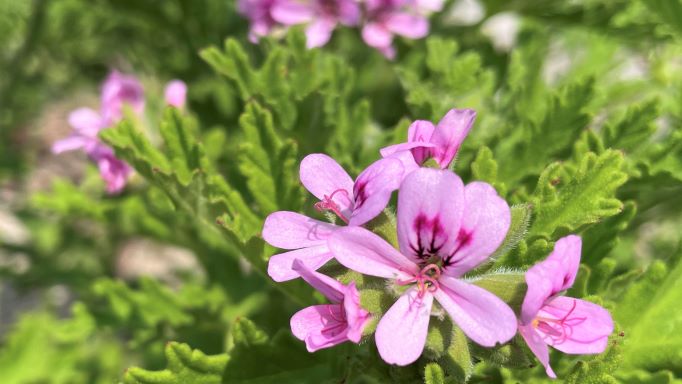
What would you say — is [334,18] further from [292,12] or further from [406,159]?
[406,159]

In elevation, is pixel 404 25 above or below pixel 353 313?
above

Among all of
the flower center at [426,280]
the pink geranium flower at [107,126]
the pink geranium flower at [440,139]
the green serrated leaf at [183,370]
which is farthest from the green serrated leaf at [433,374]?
the pink geranium flower at [107,126]

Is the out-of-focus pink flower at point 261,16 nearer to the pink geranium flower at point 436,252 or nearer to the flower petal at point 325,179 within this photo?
the flower petal at point 325,179

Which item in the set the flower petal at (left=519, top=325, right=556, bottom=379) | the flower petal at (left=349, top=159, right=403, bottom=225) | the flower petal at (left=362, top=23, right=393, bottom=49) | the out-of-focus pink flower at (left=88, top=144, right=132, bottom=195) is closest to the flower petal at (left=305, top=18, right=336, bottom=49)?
the flower petal at (left=362, top=23, right=393, bottom=49)

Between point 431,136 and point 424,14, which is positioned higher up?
point 424,14

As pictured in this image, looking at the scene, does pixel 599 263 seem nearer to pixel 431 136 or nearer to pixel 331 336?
pixel 431 136

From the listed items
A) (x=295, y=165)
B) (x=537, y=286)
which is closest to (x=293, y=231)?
(x=537, y=286)

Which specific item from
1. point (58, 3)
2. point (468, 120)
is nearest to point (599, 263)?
point (468, 120)
